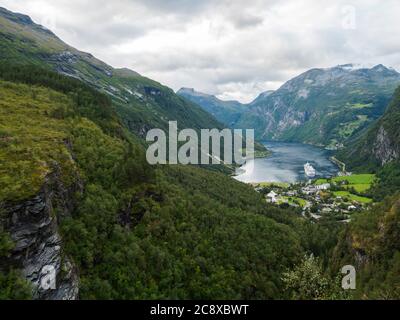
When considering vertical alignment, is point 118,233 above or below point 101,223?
below

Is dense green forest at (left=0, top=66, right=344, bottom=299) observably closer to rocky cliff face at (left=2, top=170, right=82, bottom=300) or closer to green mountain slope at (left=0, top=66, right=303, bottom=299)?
green mountain slope at (left=0, top=66, right=303, bottom=299)

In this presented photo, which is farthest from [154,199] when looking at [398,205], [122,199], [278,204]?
[278,204]

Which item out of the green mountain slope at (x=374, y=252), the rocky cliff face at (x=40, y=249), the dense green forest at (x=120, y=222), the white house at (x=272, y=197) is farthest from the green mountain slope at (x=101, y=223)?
the white house at (x=272, y=197)

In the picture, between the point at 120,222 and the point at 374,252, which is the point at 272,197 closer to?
the point at 374,252

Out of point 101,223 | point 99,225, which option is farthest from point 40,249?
point 101,223

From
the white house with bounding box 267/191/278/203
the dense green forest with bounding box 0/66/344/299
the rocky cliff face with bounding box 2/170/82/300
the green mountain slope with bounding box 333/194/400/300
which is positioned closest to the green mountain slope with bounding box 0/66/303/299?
the rocky cliff face with bounding box 2/170/82/300

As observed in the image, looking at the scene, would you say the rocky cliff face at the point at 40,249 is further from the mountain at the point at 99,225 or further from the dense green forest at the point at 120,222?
the dense green forest at the point at 120,222

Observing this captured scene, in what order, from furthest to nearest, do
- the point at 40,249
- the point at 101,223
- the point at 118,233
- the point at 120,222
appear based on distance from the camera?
the point at 120,222 < the point at 118,233 < the point at 101,223 < the point at 40,249
